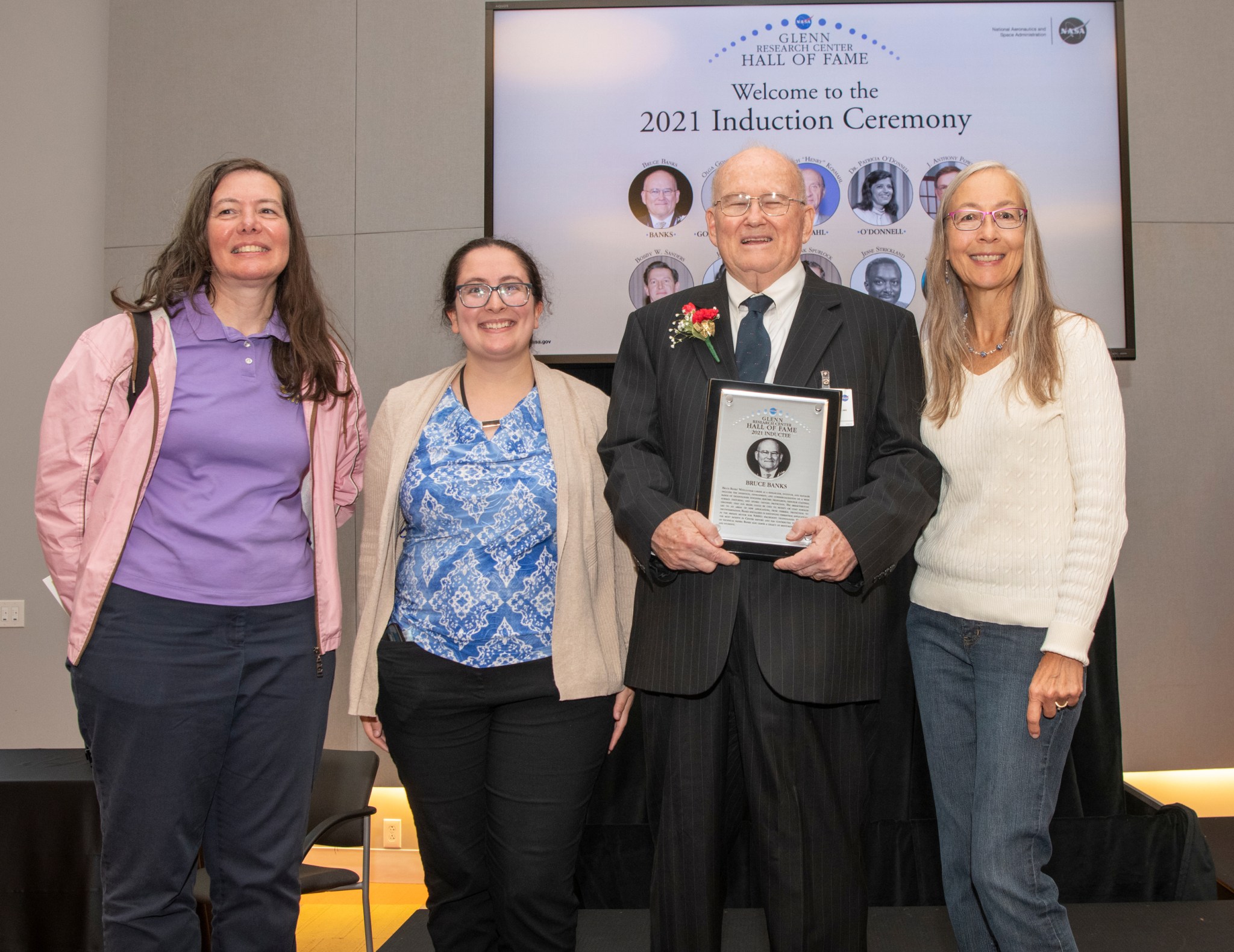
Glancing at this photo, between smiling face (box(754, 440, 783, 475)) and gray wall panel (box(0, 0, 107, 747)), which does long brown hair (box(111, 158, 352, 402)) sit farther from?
gray wall panel (box(0, 0, 107, 747))

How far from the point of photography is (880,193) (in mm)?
3510

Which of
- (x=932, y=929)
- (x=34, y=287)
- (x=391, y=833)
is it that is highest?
(x=34, y=287)

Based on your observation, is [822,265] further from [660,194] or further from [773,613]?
[773,613]

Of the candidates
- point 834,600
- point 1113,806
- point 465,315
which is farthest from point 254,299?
point 1113,806

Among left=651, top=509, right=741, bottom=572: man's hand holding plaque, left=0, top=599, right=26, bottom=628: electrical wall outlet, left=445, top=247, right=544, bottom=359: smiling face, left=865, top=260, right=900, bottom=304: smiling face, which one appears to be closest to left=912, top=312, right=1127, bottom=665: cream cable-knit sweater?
left=651, top=509, right=741, bottom=572: man's hand holding plaque

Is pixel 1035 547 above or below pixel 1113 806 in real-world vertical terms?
above

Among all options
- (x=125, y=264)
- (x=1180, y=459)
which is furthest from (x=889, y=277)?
(x=125, y=264)

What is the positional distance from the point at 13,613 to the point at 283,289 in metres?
2.82

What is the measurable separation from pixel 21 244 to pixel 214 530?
300 cm

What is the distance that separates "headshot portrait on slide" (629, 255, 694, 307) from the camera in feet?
11.6

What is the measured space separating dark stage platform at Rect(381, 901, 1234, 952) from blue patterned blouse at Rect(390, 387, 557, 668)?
1160mm

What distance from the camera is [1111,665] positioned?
280 centimetres

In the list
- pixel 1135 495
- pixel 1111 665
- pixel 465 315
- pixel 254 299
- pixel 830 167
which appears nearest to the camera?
pixel 254 299

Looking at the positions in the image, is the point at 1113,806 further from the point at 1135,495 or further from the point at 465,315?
the point at 465,315
